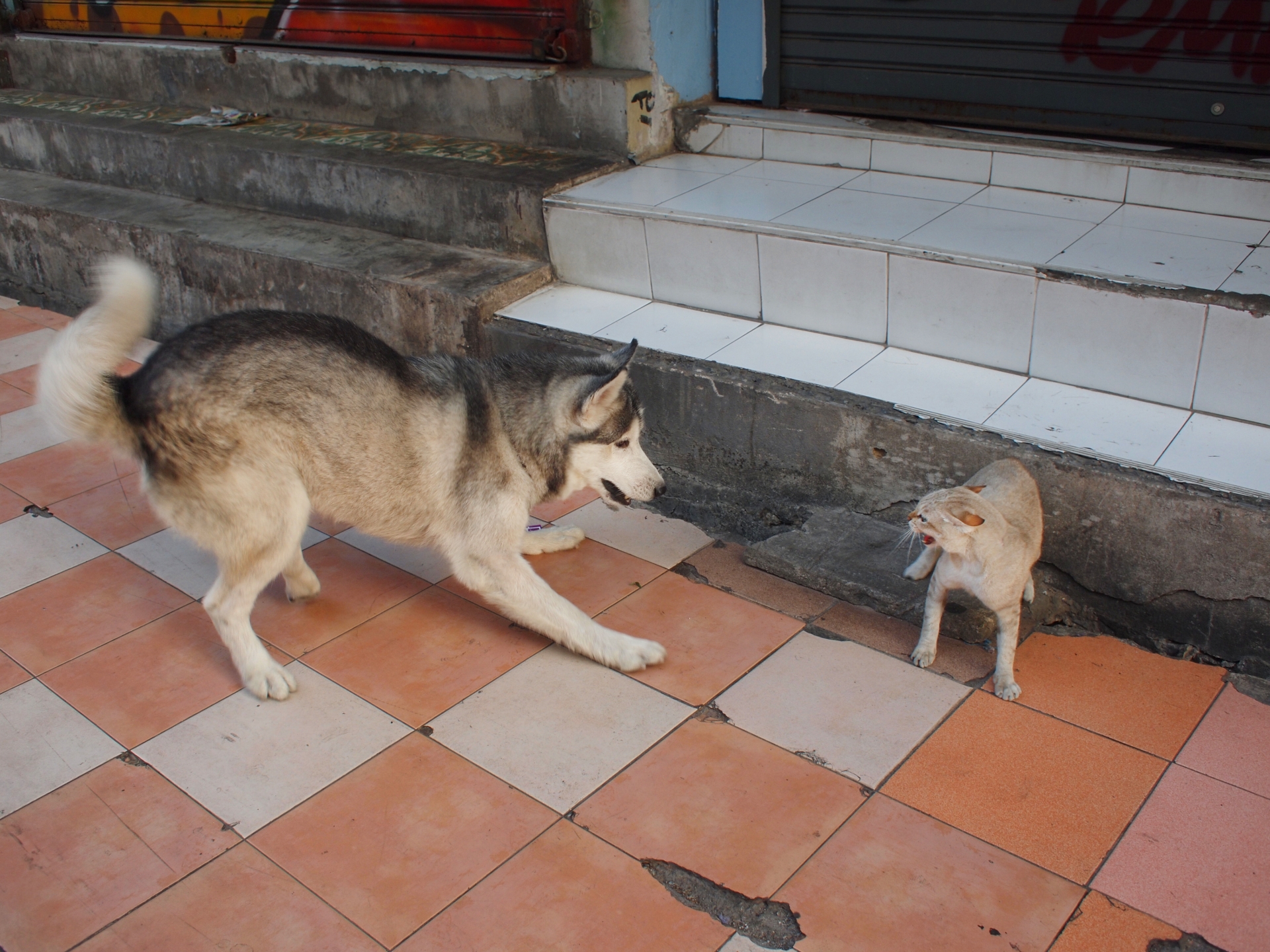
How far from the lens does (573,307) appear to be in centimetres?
531

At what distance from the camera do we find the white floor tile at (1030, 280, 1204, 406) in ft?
12.5

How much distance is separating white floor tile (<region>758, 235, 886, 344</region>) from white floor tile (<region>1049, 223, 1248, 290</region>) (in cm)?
77

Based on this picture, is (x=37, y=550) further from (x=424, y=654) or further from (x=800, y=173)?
(x=800, y=173)

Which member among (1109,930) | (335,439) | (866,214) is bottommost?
(1109,930)

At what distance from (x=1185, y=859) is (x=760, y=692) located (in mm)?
1340

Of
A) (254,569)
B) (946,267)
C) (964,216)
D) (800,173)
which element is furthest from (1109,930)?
(800,173)

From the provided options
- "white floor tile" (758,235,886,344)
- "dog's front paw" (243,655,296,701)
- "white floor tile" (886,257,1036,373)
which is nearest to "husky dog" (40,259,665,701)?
"dog's front paw" (243,655,296,701)

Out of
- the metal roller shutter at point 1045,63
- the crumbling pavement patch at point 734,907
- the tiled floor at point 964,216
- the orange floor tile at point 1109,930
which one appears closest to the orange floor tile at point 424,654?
the crumbling pavement patch at point 734,907

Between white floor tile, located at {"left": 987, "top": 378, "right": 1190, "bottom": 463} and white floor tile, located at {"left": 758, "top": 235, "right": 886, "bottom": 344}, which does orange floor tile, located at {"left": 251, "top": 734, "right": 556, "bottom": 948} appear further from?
white floor tile, located at {"left": 758, "top": 235, "right": 886, "bottom": 344}

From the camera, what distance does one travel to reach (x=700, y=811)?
Answer: 118 inches

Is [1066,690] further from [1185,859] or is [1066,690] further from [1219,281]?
[1219,281]

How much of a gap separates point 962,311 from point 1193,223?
4.12ft

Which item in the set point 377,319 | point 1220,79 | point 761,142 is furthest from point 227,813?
point 1220,79

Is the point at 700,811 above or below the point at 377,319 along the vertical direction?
below
